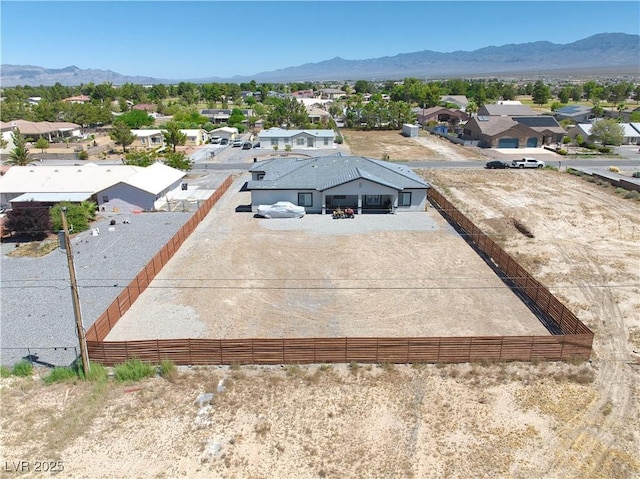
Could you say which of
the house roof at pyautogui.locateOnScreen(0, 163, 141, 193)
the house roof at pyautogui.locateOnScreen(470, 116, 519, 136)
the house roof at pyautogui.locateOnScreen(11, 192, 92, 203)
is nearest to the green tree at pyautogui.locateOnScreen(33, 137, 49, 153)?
the house roof at pyautogui.locateOnScreen(0, 163, 141, 193)

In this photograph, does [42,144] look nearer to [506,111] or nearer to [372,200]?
[372,200]

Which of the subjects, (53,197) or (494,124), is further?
(494,124)

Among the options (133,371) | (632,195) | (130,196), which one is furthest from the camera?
(632,195)

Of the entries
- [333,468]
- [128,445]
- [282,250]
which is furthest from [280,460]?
[282,250]

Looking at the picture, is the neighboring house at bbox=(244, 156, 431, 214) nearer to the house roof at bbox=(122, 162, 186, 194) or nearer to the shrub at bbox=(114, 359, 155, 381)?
the house roof at bbox=(122, 162, 186, 194)

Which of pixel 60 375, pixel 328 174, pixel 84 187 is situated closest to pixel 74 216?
pixel 84 187

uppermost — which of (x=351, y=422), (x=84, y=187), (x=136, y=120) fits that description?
(x=136, y=120)
